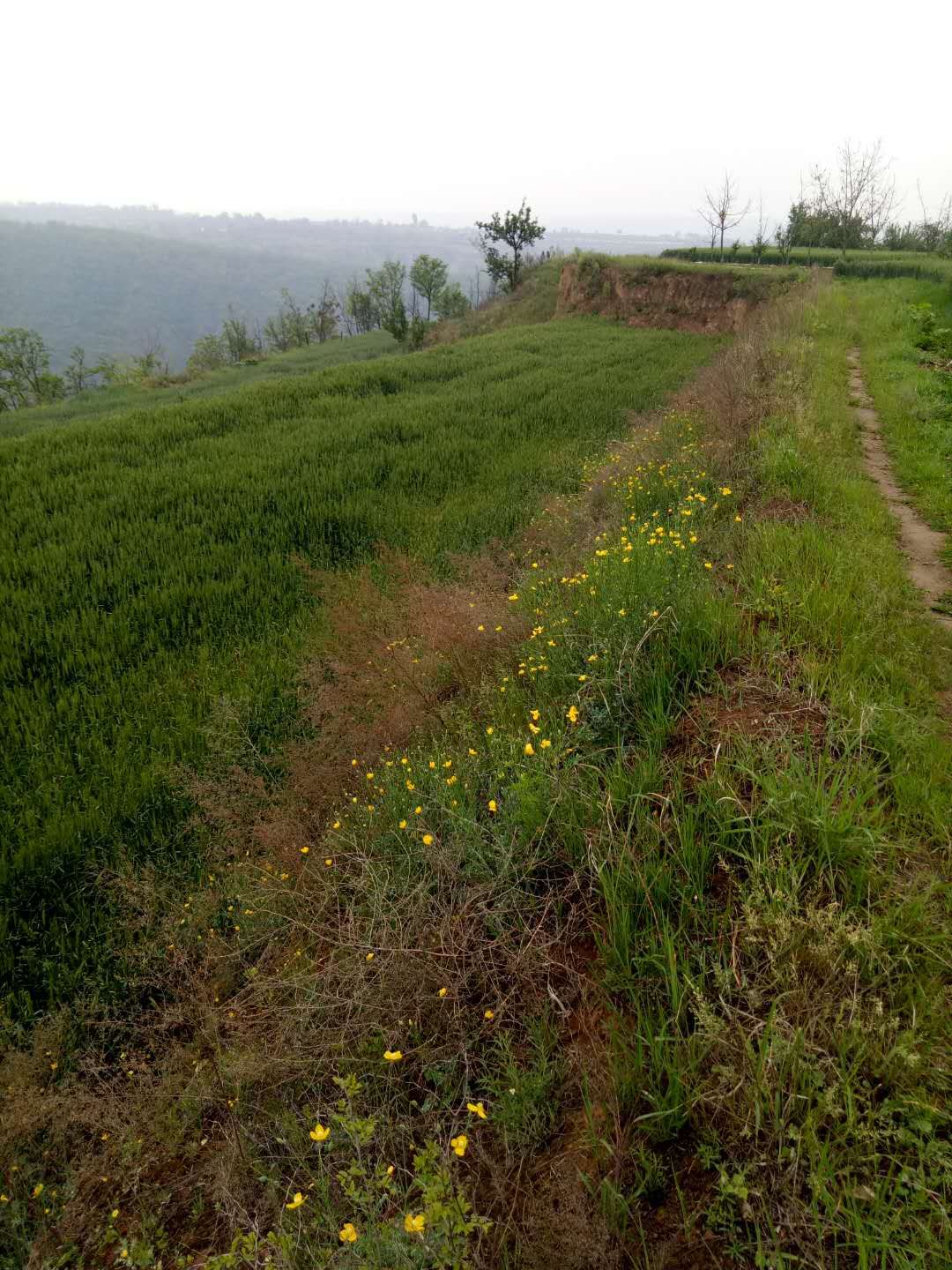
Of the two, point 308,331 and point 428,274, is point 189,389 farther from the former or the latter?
point 308,331

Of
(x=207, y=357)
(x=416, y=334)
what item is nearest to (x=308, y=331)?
(x=207, y=357)

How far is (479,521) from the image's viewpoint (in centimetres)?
889

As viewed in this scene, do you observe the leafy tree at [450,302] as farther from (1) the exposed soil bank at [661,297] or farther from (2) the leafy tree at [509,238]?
(1) the exposed soil bank at [661,297]

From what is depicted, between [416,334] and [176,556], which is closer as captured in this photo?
[176,556]

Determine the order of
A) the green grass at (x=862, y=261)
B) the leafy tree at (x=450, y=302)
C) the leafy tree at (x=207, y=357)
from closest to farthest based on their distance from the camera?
the green grass at (x=862, y=261)
the leafy tree at (x=207, y=357)
the leafy tree at (x=450, y=302)

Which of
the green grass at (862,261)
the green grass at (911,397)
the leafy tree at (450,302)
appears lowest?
the green grass at (911,397)

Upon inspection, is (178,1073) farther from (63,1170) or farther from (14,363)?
(14,363)

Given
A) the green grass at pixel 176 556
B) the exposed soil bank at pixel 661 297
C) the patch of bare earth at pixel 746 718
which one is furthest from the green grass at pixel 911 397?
the exposed soil bank at pixel 661 297

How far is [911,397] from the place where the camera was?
31.2ft

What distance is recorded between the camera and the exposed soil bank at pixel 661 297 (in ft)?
101

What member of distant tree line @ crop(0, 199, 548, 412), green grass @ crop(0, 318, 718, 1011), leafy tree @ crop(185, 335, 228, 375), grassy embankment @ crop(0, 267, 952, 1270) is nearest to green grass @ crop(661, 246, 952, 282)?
distant tree line @ crop(0, 199, 548, 412)

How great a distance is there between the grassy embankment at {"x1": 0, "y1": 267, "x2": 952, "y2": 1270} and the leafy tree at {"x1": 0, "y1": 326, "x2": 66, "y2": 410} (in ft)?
170

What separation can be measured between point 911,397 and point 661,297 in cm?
2801

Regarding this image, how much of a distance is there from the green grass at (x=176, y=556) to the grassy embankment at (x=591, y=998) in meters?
0.91
